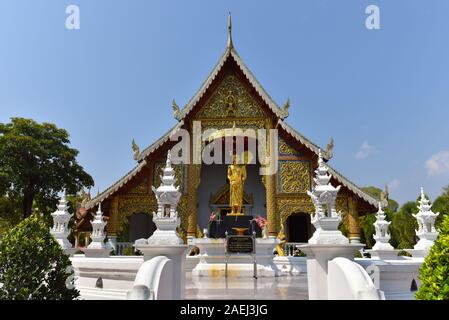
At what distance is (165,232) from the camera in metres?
4.71

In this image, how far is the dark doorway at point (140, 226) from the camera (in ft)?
56.1

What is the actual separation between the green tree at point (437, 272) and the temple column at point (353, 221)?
10.2m

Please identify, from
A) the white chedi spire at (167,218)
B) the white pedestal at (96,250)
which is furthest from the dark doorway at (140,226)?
the white chedi spire at (167,218)

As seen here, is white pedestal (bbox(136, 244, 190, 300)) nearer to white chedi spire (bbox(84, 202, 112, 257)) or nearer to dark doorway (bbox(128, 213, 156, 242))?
white chedi spire (bbox(84, 202, 112, 257))

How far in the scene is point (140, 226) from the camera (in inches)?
677

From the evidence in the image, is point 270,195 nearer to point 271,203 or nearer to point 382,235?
point 271,203

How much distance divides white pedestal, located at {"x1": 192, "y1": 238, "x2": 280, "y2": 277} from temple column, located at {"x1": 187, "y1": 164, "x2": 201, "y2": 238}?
9.44ft

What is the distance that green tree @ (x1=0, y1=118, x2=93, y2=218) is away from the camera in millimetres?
18312

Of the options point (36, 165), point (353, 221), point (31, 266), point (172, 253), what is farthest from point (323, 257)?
point (36, 165)

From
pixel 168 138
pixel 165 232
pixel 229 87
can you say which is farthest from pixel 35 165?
pixel 165 232

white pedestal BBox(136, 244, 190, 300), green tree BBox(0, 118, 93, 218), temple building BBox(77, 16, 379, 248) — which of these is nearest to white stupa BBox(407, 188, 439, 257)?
temple building BBox(77, 16, 379, 248)
